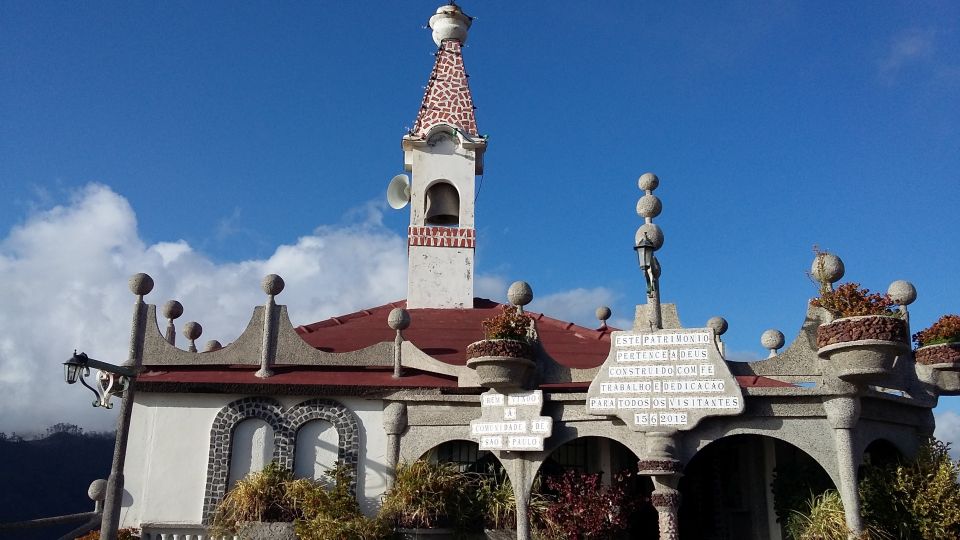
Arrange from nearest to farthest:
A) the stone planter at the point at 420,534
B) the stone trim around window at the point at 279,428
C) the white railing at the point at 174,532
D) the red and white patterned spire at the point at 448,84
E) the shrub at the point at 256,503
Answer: the stone planter at the point at 420,534, the shrub at the point at 256,503, the white railing at the point at 174,532, the stone trim around window at the point at 279,428, the red and white patterned spire at the point at 448,84

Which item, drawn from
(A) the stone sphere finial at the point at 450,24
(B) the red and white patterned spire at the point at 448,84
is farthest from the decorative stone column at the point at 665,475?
(A) the stone sphere finial at the point at 450,24

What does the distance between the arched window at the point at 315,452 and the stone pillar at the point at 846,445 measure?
850 cm

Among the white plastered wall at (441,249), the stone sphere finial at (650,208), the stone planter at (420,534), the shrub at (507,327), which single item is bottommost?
the stone planter at (420,534)

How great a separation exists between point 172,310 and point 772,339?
12871 millimetres

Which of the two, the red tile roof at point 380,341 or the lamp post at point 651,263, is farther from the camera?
the red tile roof at point 380,341

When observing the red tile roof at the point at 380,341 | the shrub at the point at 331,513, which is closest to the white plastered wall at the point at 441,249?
the red tile roof at the point at 380,341

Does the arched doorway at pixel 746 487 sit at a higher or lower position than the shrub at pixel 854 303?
lower

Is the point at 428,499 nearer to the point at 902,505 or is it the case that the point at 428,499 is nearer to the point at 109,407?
the point at 109,407

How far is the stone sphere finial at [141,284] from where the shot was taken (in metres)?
16.7

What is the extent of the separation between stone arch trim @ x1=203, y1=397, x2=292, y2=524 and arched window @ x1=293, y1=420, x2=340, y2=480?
0.25 m

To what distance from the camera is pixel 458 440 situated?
1641 centimetres

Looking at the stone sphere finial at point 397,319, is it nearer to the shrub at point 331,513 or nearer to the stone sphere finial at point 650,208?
the shrub at point 331,513

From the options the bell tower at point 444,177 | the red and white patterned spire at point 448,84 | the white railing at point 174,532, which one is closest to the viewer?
the white railing at point 174,532

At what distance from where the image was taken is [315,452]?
16.7m
